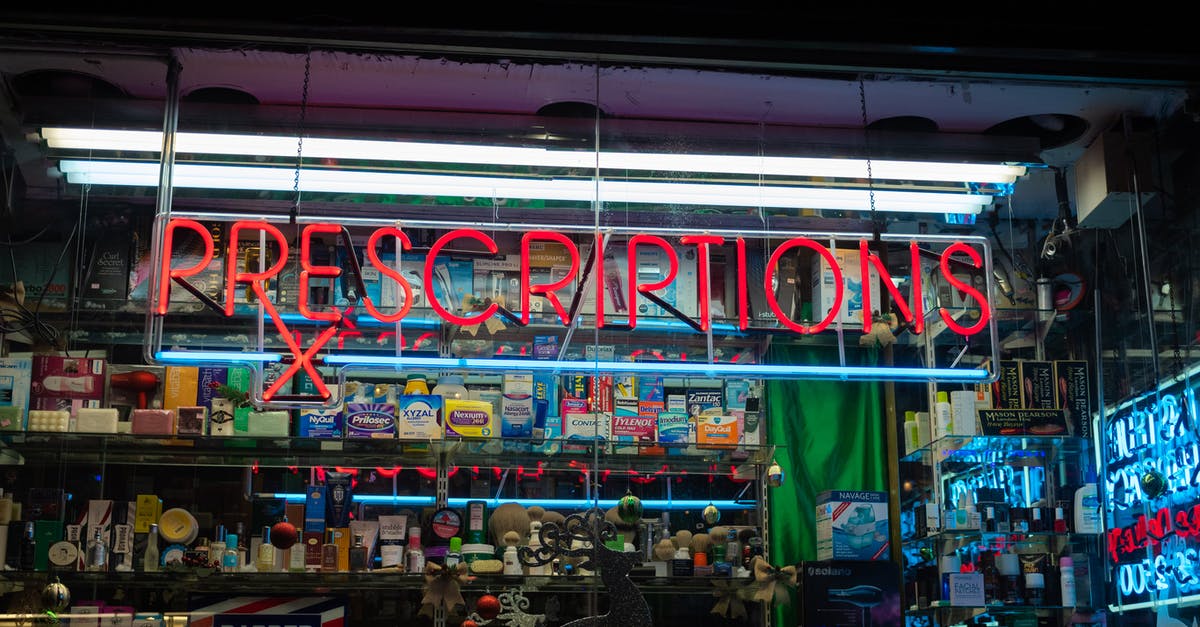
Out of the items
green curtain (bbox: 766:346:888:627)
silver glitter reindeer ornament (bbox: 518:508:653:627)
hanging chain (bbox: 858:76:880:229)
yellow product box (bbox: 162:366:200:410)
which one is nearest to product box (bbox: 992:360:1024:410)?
green curtain (bbox: 766:346:888:627)

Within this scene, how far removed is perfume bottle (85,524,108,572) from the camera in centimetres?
424

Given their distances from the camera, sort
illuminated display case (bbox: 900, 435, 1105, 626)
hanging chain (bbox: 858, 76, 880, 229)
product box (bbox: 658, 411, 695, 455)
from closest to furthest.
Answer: hanging chain (bbox: 858, 76, 880, 229) → illuminated display case (bbox: 900, 435, 1105, 626) → product box (bbox: 658, 411, 695, 455)

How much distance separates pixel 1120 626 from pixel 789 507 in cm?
119

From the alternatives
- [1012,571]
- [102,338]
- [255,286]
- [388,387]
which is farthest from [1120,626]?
[102,338]

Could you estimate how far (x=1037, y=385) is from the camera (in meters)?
4.62

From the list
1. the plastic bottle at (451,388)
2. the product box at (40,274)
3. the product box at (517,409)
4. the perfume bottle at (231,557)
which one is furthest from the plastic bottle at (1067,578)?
the product box at (40,274)

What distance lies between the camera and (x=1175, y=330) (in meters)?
4.05

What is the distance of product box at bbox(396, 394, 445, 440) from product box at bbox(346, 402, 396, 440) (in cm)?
3

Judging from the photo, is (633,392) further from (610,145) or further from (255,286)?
(255,286)

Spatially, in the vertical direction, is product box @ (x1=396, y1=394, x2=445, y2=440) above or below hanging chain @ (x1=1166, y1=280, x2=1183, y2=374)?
below

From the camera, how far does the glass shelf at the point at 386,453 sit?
4520 millimetres

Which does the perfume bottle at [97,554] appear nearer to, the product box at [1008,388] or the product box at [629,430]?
the product box at [629,430]

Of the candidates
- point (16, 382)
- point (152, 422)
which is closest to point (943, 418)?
point (152, 422)

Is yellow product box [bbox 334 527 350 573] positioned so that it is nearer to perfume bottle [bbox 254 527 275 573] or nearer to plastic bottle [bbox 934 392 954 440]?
perfume bottle [bbox 254 527 275 573]
